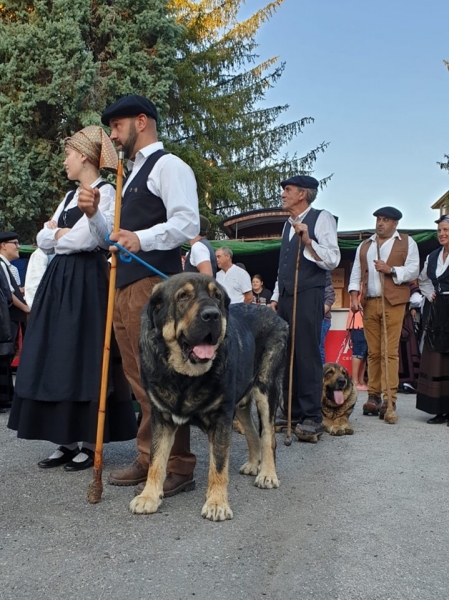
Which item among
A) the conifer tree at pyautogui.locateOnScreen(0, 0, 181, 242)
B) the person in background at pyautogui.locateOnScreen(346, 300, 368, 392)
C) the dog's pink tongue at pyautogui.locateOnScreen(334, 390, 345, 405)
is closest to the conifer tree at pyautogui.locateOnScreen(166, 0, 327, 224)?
the conifer tree at pyautogui.locateOnScreen(0, 0, 181, 242)

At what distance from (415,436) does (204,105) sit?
63.1 ft

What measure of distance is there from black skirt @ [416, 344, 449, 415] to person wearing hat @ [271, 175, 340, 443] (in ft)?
6.46

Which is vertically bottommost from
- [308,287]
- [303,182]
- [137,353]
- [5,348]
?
[5,348]

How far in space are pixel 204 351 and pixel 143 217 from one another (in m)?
1.15

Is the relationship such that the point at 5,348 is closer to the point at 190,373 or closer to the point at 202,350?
the point at 190,373

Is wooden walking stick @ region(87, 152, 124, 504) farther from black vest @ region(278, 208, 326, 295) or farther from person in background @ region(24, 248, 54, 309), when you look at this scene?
person in background @ region(24, 248, 54, 309)

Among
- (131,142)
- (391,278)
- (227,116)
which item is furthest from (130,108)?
(227,116)

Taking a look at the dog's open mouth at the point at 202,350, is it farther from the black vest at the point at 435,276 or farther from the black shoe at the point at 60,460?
the black vest at the point at 435,276

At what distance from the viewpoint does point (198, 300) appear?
11.3 ft

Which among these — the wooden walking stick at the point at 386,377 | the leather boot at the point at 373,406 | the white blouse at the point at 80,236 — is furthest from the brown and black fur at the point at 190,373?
the leather boot at the point at 373,406

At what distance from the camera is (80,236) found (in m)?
4.42

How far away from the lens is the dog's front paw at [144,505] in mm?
3643

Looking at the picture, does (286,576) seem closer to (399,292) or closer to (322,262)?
(322,262)

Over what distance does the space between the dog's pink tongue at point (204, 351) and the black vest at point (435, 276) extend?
15.7 feet
